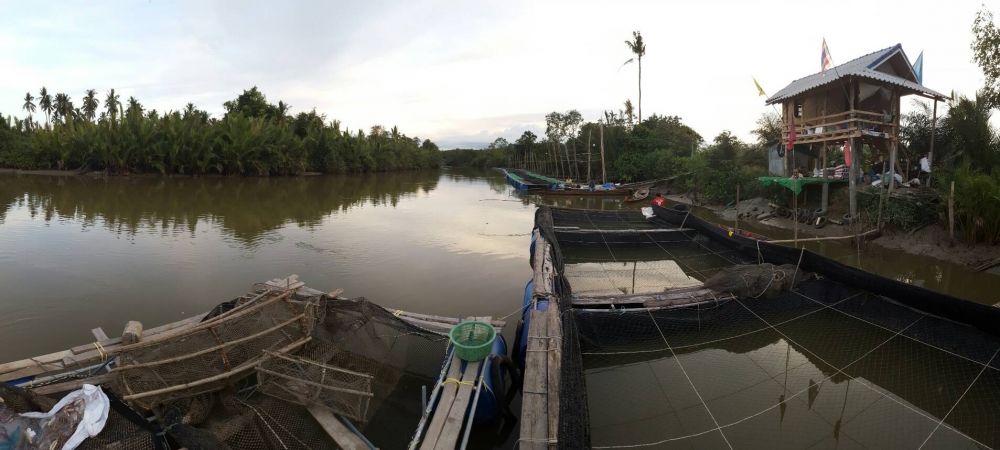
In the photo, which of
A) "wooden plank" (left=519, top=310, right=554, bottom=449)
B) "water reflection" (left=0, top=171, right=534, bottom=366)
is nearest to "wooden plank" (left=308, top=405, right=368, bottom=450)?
"wooden plank" (left=519, top=310, right=554, bottom=449)

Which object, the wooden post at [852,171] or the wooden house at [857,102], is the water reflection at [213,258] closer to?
the wooden post at [852,171]

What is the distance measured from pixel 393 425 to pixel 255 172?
37026 mm

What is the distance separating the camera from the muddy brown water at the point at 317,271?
5277mm

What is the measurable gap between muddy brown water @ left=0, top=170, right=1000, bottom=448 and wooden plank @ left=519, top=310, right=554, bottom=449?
0.87 m

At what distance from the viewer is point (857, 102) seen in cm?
1245

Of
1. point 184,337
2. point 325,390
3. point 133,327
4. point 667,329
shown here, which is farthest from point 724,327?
point 133,327

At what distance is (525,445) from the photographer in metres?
2.92

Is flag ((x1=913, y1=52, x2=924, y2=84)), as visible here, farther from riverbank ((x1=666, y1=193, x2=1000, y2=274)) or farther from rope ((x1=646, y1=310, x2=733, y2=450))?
rope ((x1=646, y1=310, x2=733, y2=450))

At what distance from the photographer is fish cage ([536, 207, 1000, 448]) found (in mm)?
4215

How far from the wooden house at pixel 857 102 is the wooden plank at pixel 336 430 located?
12998 millimetres

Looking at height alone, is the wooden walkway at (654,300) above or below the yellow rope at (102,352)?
below

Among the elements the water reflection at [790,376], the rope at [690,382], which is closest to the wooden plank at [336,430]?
the water reflection at [790,376]

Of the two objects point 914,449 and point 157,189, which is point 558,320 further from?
point 157,189

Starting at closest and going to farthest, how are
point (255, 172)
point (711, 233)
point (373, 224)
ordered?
point (711, 233) → point (373, 224) → point (255, 172)
